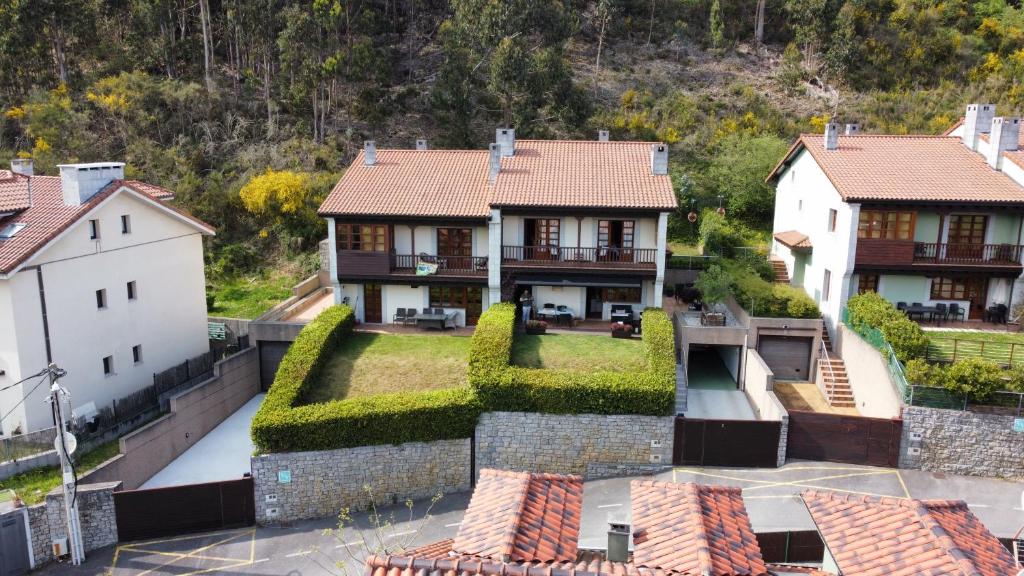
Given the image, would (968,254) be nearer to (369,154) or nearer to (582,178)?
(582,178)

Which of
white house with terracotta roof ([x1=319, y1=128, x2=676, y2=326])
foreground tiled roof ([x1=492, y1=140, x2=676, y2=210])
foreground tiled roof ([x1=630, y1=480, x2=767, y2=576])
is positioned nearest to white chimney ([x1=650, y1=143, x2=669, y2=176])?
white house with terracotta roof ([x1=319, y1=128, x2=676, y2=326])

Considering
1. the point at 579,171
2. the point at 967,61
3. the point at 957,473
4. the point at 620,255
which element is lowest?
the point at 957,473

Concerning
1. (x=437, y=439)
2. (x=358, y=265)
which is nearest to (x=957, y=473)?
(x=437, y=439)

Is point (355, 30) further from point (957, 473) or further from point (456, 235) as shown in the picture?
point (957, 473)

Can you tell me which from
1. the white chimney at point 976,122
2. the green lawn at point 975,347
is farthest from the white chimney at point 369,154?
the white chimney at point 976,122

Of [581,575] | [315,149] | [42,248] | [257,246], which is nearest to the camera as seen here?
[581,575]

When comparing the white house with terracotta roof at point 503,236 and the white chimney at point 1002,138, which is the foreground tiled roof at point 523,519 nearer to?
the white house with terracotta roof at point 503,236
